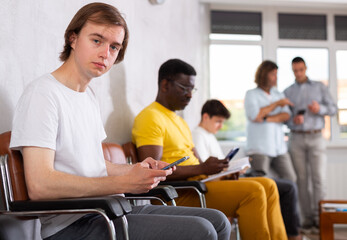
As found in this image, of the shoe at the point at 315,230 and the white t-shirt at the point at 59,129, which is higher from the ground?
the white t-shirt at the point at 59,129

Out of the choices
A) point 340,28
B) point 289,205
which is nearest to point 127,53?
point 289,205

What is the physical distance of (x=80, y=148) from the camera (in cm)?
142

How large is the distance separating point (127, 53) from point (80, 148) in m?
1.27

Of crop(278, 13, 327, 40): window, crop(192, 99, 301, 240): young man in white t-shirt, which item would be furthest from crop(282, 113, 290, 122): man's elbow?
crop(278, 13, 327, 40): window

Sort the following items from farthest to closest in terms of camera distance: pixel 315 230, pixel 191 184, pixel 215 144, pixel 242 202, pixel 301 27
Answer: pixel 301 27 → pixel 315 230 → pixel 215 144 → pixel 242 202 → pixel 191 184

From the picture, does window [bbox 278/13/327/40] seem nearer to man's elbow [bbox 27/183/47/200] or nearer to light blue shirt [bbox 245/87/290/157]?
light blue shirt [bbox 245/87/290/157]

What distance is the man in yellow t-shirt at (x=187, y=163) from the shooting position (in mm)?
2236

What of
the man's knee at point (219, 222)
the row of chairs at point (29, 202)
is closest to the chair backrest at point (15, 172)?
the row of chairs at point (29, 202)

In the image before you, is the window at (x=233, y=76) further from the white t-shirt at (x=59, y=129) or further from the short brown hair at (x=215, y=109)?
the white t-shirt at (x=59, y=129)

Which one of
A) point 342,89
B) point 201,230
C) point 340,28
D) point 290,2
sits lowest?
point 201,230

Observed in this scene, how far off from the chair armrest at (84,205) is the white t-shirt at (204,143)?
1.85 metres

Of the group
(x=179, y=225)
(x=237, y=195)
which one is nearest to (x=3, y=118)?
(x=179, y=225)

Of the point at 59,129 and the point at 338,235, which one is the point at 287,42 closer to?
the point at 338,235

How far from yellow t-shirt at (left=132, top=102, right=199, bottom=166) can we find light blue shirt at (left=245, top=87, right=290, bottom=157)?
183cm
